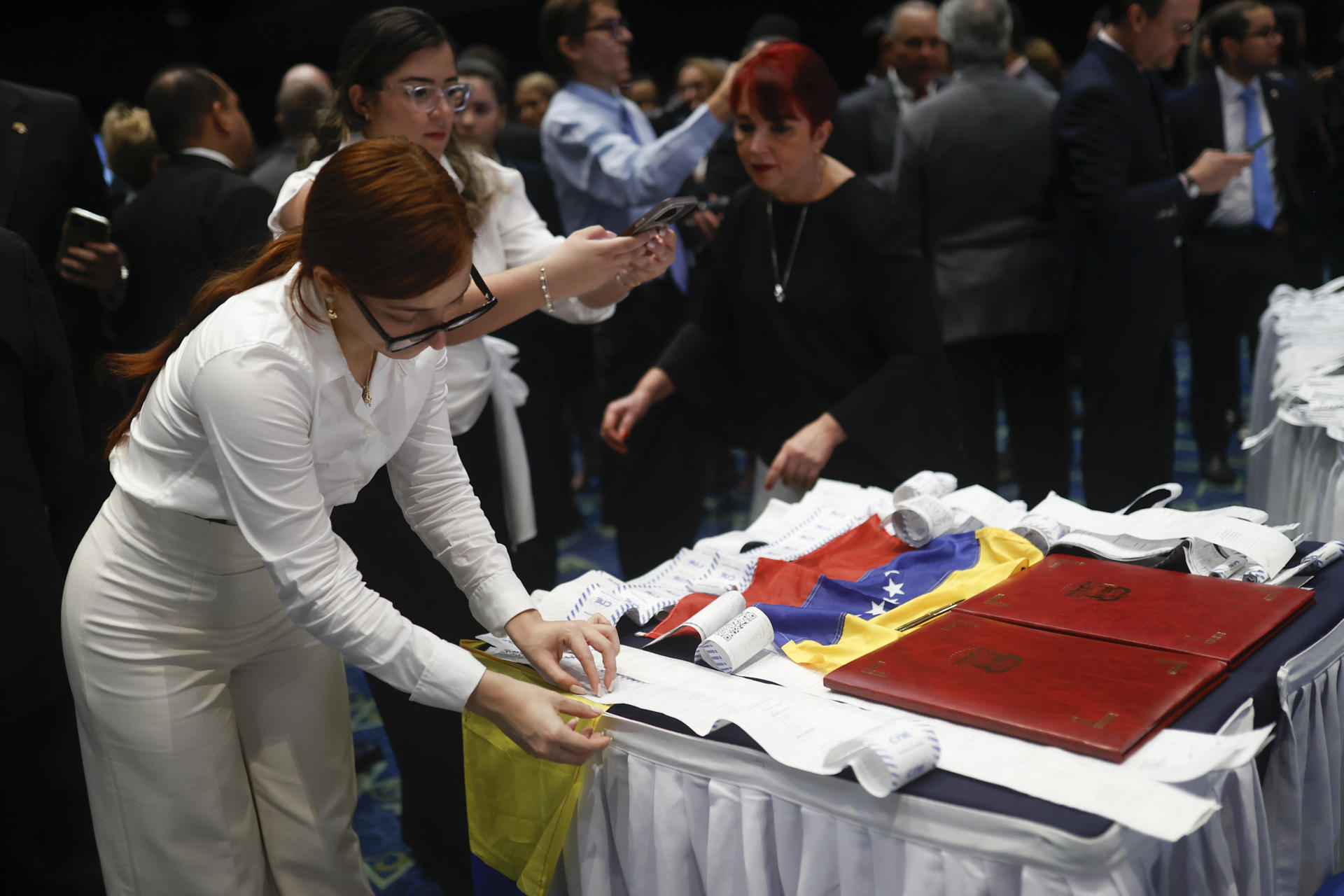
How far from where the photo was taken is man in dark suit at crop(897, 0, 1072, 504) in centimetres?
316

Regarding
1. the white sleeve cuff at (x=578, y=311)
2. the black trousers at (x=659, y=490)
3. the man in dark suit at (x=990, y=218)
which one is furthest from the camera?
the man in dark suit at (x=990, y=218)

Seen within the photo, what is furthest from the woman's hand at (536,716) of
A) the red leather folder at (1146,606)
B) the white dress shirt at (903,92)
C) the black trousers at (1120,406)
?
the white dress shirt at (903,92)

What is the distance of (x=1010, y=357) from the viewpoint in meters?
3.38

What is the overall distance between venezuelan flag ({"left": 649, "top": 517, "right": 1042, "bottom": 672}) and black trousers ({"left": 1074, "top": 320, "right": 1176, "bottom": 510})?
5.92ft

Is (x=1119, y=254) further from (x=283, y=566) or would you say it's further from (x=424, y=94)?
(x=283, y=566)

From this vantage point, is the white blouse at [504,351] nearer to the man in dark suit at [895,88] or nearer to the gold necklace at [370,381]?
the gold necklace at [370,381]

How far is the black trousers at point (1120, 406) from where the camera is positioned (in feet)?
10.4

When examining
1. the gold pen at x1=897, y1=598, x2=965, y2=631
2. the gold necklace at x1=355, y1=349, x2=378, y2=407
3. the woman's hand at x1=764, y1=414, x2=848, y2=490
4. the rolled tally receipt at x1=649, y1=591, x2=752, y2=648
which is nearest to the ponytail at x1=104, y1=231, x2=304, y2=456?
the gold necklace at x1=355, y1=349, x2=378, y2=407

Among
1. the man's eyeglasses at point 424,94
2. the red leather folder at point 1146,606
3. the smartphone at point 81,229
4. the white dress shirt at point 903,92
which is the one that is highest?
the white dress shirt at point 903,92

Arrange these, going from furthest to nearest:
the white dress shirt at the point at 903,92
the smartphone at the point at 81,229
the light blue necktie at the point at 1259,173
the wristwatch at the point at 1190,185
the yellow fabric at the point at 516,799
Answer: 1. the white dress shirt at the point at 903,92
2. the light blue necktie at the point at 1259,173
3. the wristwatch at the point at 1190,185
4. the smartphone at the point at 81,229
5. the yellow fabric at the point at 516,799

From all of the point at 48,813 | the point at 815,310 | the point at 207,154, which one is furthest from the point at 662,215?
the point at 48,813

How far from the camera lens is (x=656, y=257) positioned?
1854mm

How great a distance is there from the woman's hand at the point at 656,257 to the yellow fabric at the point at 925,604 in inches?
27.4

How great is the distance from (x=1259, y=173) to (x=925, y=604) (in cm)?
308
